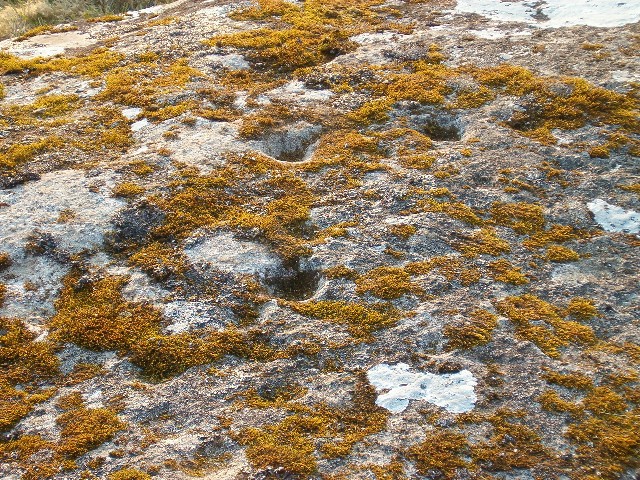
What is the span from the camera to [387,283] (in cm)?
648

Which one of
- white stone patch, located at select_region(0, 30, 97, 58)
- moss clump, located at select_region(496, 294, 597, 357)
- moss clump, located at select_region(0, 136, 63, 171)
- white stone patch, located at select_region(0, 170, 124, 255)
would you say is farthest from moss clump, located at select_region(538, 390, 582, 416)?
white stone patch, located at select_region(0, 30, 97, 58)

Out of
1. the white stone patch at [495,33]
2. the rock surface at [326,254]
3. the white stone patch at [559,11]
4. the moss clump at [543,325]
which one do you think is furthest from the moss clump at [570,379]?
the white stone patch at [559,11]

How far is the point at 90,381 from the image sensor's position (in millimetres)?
5629

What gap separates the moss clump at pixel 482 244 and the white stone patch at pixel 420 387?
181 centimetres

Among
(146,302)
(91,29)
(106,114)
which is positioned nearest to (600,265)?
(146,302)

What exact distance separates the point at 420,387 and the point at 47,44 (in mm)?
10690

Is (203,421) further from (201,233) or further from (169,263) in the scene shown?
(201,233)

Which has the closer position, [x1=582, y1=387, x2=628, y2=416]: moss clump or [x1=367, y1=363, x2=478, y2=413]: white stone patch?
[x1=582, y1=387, x2=628, y2=416]: moss clump

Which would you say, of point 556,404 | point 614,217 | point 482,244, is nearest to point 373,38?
point 482,244

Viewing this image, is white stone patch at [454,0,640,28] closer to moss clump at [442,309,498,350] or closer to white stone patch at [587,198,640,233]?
white stone patch at [587,198,640,233]

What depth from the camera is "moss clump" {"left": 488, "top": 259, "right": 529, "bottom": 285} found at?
653 cm

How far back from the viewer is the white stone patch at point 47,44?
37.8ft

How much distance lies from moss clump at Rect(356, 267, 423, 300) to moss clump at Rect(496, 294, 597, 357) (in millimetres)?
987

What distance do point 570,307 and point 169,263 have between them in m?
4.50
